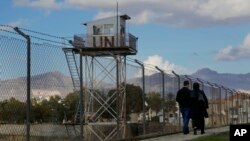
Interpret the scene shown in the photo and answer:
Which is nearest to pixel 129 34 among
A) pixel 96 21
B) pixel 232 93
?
pixel 96 21

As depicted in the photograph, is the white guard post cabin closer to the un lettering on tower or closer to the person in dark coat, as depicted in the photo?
the person in dark coat

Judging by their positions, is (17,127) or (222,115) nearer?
(17,127)

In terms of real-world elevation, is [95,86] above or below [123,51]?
below

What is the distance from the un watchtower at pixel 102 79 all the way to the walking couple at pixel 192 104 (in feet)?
6.42

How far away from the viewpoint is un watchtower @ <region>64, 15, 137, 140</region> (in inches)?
668

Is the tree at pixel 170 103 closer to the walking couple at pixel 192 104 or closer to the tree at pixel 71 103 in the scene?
the walking couple at pixel 192 104

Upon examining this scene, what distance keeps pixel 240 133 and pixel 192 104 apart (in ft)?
44.5

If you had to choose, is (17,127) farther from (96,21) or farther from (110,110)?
(96,21)

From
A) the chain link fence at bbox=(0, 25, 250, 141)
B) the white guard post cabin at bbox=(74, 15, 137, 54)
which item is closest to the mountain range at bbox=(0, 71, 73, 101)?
the chain link fence at bbox=(0, 25, 250, 141)

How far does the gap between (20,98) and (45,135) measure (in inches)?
48.8

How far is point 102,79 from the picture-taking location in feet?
79.8

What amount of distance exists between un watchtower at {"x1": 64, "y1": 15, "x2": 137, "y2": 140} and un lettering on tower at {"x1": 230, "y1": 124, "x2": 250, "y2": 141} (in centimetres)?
675

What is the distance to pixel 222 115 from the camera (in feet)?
127

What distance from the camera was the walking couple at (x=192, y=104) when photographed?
22594mm
